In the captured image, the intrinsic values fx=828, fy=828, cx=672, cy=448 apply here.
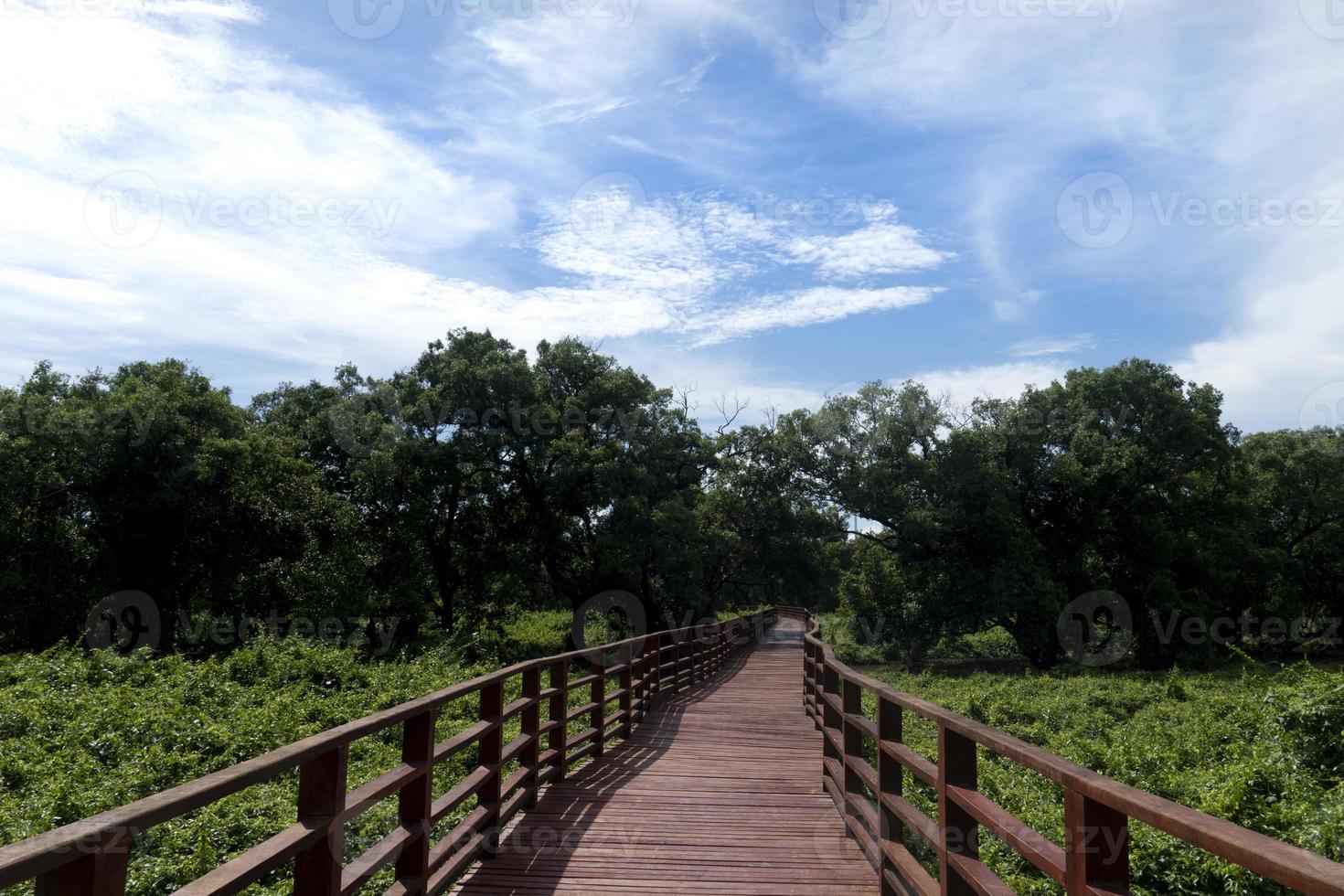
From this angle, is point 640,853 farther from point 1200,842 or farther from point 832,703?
point 1200,842

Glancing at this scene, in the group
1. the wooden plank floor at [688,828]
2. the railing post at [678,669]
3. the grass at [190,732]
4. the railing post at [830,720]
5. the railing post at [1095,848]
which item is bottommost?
the grass at [190,732]

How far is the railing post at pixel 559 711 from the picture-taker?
21.9 feet

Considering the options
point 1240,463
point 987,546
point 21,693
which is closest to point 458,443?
point 21,693

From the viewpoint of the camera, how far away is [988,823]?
2.69 metres

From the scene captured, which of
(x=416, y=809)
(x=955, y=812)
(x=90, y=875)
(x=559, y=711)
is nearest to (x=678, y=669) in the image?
(x=559, y=711)

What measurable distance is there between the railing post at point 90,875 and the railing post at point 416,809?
1964 mm

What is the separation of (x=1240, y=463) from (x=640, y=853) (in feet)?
121

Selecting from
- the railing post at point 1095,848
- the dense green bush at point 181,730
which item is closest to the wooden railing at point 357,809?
the railing post at point 1095,848

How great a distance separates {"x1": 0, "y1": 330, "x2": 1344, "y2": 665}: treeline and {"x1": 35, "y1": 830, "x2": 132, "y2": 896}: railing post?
2388 cm

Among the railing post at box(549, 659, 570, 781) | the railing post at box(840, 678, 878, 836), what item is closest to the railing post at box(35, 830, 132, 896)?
the railing post at box(840, 678, 878, 836)

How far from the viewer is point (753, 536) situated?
3234 cm

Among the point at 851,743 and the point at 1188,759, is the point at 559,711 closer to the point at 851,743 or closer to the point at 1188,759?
the point at 851,743

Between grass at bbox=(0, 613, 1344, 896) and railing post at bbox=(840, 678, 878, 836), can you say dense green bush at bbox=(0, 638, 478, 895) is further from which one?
railing post at bbox=(840, 678, 878, 836)

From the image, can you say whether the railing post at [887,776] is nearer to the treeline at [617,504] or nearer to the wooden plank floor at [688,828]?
the wooden plank floor at [688,828]
